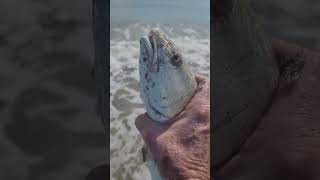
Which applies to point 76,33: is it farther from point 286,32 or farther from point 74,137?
point 286,32

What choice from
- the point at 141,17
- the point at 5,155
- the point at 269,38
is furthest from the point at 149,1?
the point at 5,155

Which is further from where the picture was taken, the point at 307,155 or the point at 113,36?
the point at 113,36

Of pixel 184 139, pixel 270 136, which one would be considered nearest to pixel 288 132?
pixel 270 136

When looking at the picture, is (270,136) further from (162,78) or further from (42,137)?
(42,137)

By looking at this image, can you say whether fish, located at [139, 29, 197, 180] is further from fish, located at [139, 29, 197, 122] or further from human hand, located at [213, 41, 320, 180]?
human hand, located at [213, 41, 320, 180]

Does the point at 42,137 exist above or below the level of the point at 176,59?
below

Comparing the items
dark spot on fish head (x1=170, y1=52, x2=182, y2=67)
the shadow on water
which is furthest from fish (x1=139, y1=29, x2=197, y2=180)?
the shadow on water
